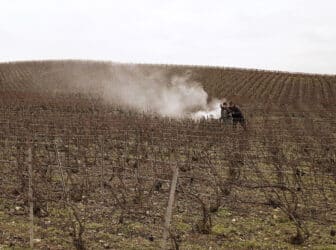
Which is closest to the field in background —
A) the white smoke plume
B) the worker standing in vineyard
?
the worker standing in vineyard

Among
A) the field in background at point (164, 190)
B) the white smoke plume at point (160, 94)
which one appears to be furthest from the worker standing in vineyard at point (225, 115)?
the white smoke plume at point (160, 94)

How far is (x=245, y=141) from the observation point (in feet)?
47.1

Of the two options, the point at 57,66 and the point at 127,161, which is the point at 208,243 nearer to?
the point at 127,161

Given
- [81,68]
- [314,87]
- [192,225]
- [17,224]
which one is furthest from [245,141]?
[81,68]

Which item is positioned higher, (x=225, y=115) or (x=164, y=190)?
(x=225, y=115)

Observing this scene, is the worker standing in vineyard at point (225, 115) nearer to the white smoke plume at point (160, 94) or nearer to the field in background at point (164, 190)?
the field in background at point (164, 190)

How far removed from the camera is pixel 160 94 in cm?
3956

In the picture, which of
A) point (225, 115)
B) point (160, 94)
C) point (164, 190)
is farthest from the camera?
point (160, 94)

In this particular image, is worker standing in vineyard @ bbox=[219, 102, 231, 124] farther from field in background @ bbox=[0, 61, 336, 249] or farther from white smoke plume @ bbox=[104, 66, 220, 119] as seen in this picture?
white smoke plume @ bbox=[104, 66, 220, 119]

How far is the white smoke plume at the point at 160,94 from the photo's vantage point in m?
31.7

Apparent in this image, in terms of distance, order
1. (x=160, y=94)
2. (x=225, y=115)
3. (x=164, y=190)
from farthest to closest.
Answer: (x=160, y=94), (x=225, y=115), (x=164, y=190)

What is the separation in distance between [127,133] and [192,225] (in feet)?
27.2

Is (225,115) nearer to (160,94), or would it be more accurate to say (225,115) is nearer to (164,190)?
(164,190)

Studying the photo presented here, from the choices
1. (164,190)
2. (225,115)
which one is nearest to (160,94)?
(225,115)
